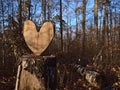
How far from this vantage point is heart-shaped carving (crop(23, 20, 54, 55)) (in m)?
5.15

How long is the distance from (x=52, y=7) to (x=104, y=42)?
614cm

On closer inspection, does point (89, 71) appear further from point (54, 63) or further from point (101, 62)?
point (54, 63)

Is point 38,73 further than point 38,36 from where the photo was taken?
No

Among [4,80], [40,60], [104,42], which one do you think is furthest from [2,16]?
[40,60]

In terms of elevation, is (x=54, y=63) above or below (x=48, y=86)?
above

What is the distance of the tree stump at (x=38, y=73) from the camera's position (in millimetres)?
4953

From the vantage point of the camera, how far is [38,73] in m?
4.96

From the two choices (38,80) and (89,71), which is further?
(89,71)

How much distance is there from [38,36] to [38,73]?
77 cm

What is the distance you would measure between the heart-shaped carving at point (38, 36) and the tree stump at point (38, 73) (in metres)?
0.26

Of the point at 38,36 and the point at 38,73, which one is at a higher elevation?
the point at 38,36

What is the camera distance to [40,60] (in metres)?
4.98

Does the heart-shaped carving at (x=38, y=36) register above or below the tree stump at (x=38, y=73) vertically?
above

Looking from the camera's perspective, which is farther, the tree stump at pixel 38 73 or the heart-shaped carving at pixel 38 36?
the heart-shaped carving at pixel 38 36
